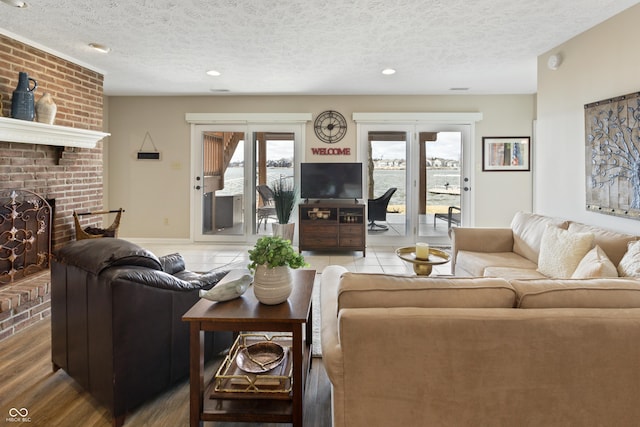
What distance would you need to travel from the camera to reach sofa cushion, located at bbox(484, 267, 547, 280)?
252 centimetres

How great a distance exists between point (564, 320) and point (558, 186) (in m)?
2.77

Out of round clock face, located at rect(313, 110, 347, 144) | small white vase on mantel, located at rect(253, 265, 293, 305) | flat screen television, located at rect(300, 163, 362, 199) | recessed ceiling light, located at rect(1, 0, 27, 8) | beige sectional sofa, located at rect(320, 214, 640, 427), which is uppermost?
recessed ceiling light, located at rect(1, 0, 27, 8)

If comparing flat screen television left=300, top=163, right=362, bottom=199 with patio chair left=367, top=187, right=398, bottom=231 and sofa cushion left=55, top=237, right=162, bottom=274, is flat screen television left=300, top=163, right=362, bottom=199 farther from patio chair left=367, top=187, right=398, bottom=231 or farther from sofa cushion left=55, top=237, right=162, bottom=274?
sofa cushion left=55, top=237, right=162, bottom=274

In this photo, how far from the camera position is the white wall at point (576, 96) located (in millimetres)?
2686

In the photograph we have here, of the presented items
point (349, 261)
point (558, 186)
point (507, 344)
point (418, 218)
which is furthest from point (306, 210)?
point (507, 344)

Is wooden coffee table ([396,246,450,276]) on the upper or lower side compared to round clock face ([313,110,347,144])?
lower

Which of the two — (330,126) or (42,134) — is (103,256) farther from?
(330,126)

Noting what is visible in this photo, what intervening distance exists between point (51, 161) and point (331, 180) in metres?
3.44

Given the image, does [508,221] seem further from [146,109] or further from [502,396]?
[146,109]

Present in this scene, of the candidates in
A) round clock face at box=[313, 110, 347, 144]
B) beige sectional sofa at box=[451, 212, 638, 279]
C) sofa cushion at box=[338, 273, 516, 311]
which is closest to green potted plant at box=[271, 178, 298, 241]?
round clock face at box=[313, 110, 347, 144]

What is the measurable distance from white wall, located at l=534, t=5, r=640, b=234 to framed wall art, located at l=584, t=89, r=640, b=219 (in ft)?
0.28

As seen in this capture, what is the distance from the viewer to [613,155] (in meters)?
2.71

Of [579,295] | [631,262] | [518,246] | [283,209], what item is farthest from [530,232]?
[283,209]

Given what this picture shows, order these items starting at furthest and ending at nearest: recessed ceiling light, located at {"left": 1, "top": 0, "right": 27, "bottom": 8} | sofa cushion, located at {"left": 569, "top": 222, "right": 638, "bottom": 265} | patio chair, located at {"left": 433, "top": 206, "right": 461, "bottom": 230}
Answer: patio chair, located at {"left": 433, "top": 206, "right": 461, "bottom": 230} → recessed ceiling light, located at {"left": 1, "top": 0, "right": 27, "bottom": 8} → sofa cushion, located at {"left": 569, "top": 222, "right": 638, "bottom": 265}
